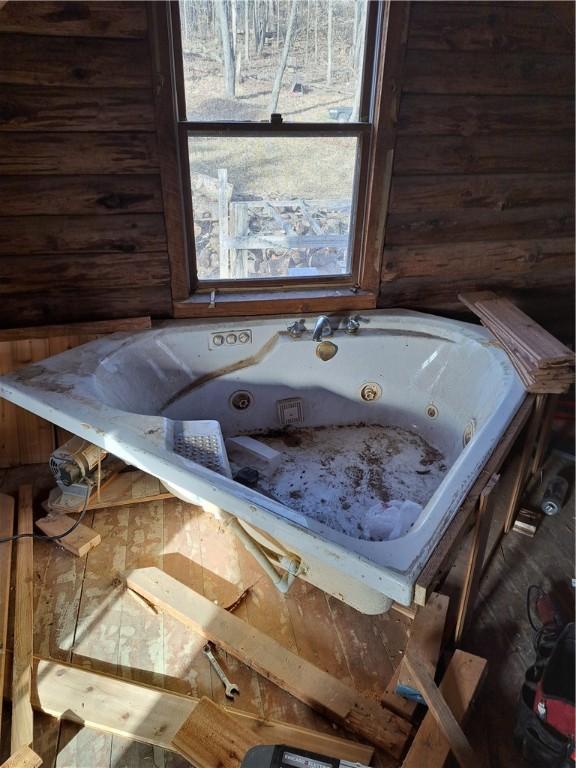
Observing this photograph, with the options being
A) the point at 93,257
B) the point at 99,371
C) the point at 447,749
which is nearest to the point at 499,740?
the point at 447,749

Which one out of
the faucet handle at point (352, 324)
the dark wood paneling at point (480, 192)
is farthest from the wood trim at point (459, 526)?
the dark wood paneling at point (480, 192)

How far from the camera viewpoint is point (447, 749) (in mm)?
1311

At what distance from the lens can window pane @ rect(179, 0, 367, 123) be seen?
78.0 inches

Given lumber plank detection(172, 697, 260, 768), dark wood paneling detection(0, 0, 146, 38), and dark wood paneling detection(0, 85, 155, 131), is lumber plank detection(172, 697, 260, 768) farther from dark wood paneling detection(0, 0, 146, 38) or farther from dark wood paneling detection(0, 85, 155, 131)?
dark wood paneling detection(0, 0, 146, 38)

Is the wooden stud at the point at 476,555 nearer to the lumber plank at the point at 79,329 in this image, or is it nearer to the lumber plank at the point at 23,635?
the lumber plank at the point at 23,635

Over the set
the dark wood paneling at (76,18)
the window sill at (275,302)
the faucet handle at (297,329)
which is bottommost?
the faucet handle at (297,329)

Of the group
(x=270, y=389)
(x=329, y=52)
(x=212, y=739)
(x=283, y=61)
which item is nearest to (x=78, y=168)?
(x=283, y=61)

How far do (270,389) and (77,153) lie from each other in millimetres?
1175

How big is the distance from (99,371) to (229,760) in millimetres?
1263

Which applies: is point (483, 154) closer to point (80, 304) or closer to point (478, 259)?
point (478, 259)

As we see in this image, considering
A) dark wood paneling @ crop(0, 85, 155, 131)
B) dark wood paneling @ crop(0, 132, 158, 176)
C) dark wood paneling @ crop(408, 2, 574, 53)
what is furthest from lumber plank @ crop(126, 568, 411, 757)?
dark wood paneling @ crop(408, 2, 574, 53)

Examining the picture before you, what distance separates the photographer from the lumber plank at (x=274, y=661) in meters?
1.42

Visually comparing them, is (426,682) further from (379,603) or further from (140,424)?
(140,424)

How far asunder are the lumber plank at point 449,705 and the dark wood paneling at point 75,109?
2.03 meters
